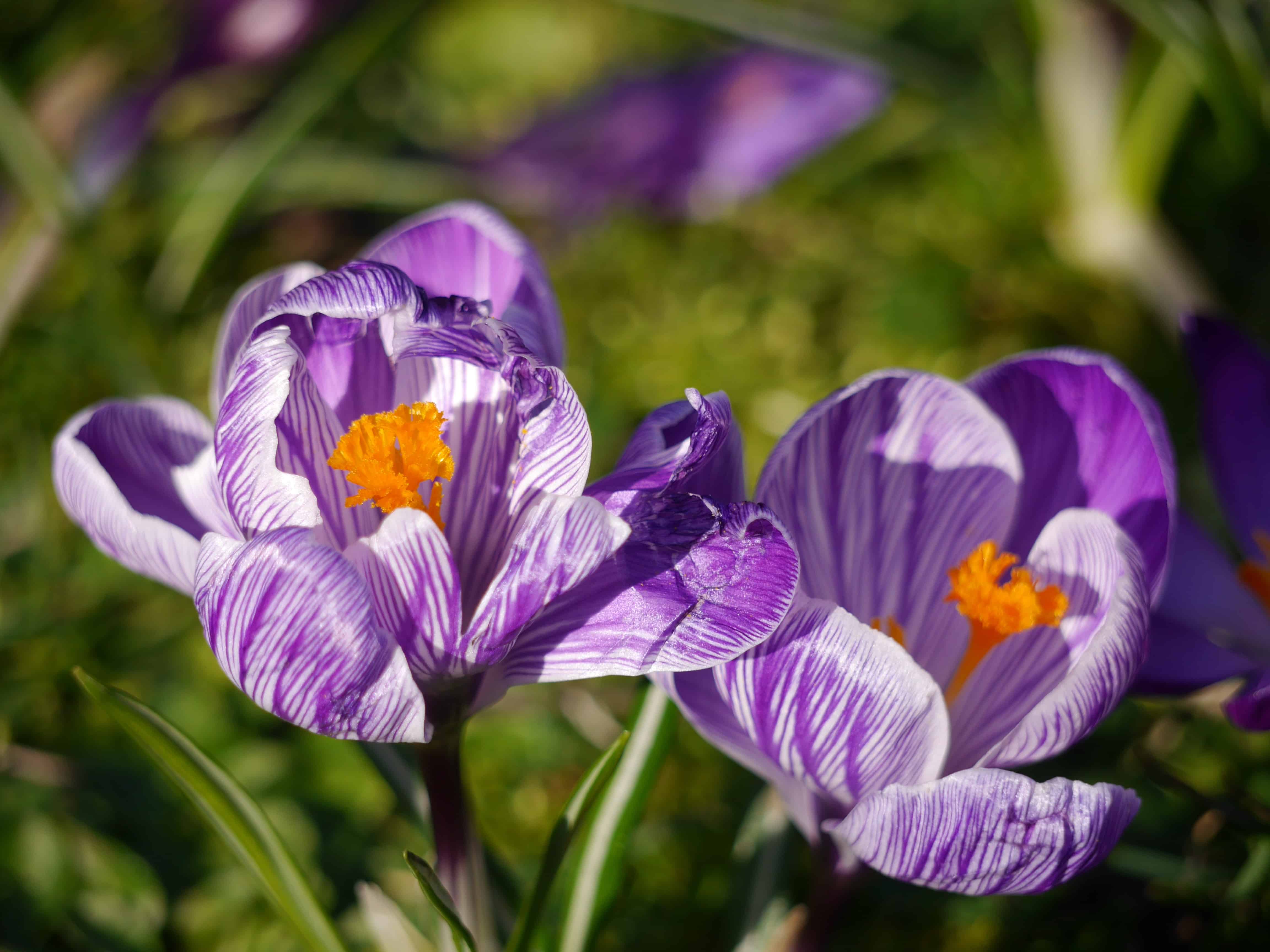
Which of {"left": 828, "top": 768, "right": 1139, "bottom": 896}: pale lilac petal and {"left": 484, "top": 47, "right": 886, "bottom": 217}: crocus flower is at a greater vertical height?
{"left": 828, "top": 768, "right": 1139, "bottom": 896}: pale lilac petal

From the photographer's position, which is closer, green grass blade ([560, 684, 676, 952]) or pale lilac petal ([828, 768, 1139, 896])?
pale lilac petal ([828, 768, 1139, 896])

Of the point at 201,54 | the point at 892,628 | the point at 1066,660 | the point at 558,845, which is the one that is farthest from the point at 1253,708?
the point at 201,54

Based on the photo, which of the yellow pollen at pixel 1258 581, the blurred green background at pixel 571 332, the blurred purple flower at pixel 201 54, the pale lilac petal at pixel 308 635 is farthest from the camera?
the blurred purple flower at pixel 201 54

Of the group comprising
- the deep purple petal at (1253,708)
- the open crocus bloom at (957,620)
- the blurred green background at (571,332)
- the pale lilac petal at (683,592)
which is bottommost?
the blurred green background at (571,332)

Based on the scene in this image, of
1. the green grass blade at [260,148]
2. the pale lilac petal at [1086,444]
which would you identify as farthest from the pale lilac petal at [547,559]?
the green grass blade at [260,148]

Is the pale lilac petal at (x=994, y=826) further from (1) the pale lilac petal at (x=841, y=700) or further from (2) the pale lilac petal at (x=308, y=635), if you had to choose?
(2) the pale lilac petal at (x=308, y=635)

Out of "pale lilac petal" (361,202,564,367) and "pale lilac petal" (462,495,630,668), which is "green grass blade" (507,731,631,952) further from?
"pale lilac petal" (361,202,564,367)

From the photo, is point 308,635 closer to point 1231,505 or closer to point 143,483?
point 143,483

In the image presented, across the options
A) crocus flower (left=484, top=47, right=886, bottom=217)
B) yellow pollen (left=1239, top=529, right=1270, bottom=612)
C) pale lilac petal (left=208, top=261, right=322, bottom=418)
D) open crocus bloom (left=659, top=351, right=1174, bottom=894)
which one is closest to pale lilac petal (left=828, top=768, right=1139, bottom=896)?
open crocus bloom (left=659, top=351, right=1174, bottom=894)
